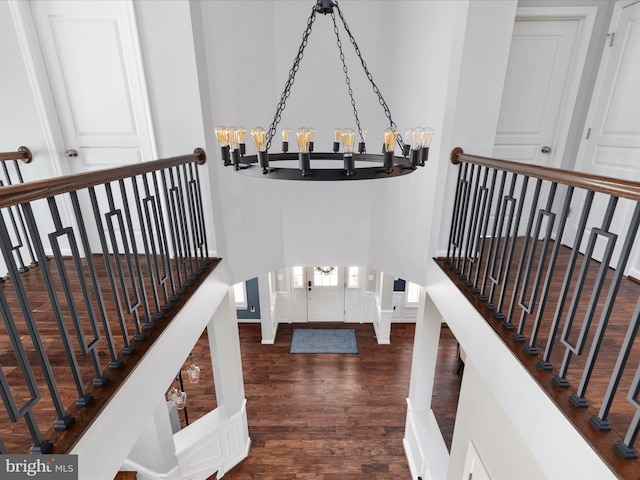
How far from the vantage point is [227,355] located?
375cm

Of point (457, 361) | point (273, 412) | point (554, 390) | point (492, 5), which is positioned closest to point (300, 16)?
point (492, 5)

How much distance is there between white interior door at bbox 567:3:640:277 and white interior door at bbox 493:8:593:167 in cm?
19

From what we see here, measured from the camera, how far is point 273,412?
528 centimetres

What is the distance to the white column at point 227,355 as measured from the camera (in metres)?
3.59

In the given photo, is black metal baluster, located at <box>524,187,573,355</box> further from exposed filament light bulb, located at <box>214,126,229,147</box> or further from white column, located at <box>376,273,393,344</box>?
white column, located at <box>376,273,393,344</box>

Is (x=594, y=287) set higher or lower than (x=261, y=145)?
lower

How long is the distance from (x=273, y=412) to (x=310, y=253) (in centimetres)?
284

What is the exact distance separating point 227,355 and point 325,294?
4232mm

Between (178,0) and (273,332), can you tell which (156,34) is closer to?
(178,0)

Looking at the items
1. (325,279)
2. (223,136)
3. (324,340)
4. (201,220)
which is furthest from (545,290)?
(325,279)

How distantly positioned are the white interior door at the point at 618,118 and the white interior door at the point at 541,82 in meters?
0.19

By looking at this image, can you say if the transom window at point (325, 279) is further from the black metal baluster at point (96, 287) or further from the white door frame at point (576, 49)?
the black metal baluster at point (96, 287)

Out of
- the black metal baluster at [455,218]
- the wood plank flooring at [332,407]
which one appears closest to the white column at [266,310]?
the wood plank flooring at [332,407]

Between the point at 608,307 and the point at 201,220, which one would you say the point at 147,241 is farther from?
the point at 608,307
